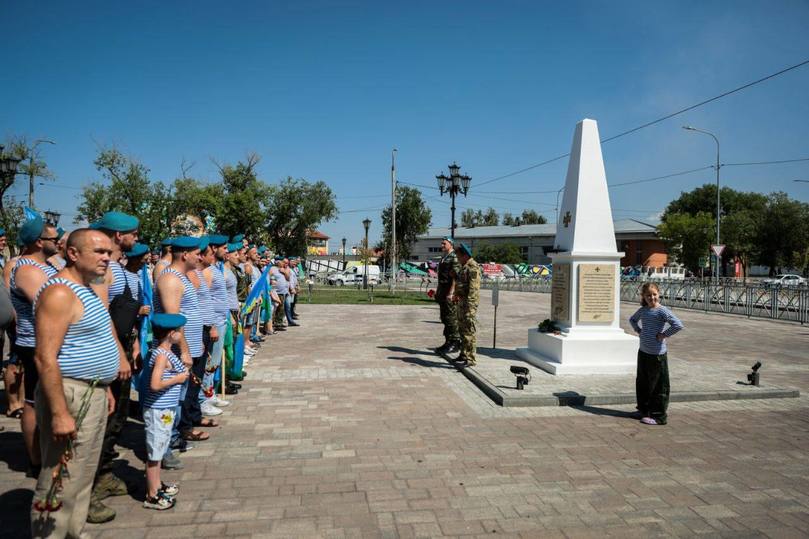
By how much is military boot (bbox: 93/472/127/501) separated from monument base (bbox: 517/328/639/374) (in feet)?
20.6

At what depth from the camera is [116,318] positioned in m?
4.20

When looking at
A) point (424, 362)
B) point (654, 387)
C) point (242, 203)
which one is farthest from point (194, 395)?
point (242, 203)

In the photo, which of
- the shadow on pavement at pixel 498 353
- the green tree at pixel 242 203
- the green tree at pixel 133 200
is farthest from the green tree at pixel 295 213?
the shadow on pavement at pixel 498 353

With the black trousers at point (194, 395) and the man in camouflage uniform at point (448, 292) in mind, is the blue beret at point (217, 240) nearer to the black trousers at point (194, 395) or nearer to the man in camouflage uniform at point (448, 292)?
the black trousers at point (194, 395)

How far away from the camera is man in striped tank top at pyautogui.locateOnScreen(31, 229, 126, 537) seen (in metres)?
2.77

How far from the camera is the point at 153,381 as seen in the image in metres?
3.86

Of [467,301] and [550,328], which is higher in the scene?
[467,301]

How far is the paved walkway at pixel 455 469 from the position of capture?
3742 mm

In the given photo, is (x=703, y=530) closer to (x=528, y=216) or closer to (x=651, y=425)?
(x=651, y=425)

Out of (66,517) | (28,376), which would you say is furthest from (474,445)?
(28,376)

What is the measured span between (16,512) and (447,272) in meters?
7.20

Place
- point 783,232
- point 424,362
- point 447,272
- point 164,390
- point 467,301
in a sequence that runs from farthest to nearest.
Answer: point 783,232 < point 447,272 < point 424,362 < point 467,301 < point 164,390

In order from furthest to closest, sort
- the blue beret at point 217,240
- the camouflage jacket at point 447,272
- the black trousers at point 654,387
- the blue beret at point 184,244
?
the camouflage jacket at point 447,272, the black trousers at point 654,387, the blue beret at point 217,240, the blue beret at point 184,244

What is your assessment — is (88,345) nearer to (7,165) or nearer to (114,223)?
(114,223)
